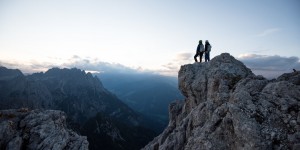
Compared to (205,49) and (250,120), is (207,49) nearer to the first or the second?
(205,49)

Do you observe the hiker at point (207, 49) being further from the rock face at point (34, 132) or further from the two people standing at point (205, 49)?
the rock face at point (34, 132)

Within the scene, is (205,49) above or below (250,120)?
above

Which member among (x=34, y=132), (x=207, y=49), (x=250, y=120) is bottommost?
(x=34, y=132)

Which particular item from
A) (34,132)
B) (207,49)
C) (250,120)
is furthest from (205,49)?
(34,132)

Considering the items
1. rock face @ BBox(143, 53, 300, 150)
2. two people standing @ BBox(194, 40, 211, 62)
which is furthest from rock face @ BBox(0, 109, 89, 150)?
two people standing @ BBox(194, 40, 211, 62)

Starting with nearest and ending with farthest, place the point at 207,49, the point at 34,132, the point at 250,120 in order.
A: the point at 250,120 → the point at 34,132 → the point at 207,49

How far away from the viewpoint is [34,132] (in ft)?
106

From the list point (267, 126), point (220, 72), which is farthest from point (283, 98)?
point (220, 72)

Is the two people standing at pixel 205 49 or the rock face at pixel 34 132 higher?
the two people standing at pixel 205 49

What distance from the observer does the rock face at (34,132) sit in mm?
29781

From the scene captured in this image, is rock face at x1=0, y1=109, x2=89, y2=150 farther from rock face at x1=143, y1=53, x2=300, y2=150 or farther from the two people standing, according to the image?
the two people standing

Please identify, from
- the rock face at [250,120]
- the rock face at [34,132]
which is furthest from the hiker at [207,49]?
the rock face at [34,132]

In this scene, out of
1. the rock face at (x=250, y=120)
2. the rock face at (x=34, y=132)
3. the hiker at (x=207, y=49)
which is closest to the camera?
the rock face at (x=250, y=120)

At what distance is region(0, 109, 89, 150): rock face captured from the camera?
29781mm
